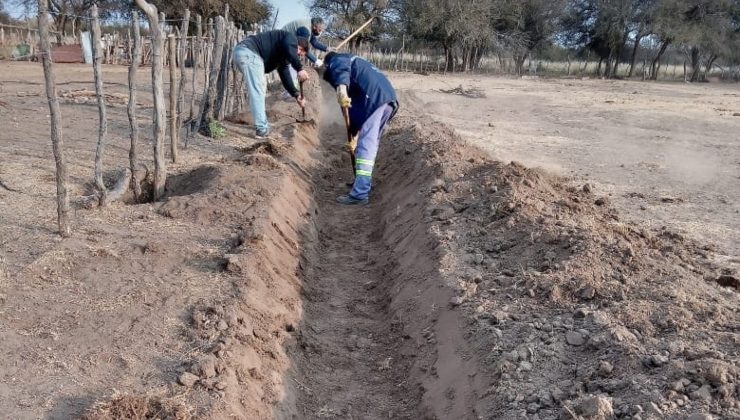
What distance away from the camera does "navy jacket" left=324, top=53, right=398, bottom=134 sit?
707 centimetres

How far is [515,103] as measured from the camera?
57.9 ft

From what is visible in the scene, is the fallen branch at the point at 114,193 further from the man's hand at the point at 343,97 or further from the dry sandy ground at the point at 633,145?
the dry sandy ground at the point at 633,145

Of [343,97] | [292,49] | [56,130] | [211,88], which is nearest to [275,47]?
[292,49]

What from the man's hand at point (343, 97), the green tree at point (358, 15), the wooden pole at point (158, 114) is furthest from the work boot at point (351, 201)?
the green tree at point (358, 15)

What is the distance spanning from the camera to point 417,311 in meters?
4.59

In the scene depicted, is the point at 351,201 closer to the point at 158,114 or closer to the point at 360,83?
the point at 360,83

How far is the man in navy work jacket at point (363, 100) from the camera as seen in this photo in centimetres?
713

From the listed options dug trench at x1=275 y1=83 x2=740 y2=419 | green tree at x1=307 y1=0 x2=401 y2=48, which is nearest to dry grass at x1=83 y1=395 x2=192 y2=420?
dug trench at x1=275 y1=83 x2=740 y2=419

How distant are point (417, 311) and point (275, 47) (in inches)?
220

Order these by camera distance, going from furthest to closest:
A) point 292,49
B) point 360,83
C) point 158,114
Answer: point 292,49 < point 360,83 < point 158,114

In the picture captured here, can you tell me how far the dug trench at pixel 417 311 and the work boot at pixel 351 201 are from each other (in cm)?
88

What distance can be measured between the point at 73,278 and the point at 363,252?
115 inches

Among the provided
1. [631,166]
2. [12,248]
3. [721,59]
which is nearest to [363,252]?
[12,248]

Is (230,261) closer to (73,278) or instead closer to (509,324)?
(73,278)
